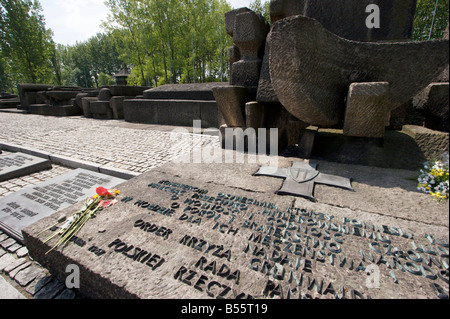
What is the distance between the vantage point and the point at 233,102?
3.61 meters

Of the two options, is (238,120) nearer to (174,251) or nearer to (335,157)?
(335,157)

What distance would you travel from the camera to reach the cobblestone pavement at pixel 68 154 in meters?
1.63

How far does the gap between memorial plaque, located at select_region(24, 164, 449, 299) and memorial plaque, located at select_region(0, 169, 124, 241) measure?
2.12 feet

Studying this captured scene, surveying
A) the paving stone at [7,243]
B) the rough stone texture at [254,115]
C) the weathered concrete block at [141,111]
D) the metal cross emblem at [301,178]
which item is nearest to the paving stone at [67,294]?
the paving stone at [7,243]

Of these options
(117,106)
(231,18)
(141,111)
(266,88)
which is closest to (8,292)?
(266,88)

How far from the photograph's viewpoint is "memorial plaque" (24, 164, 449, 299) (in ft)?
3.82

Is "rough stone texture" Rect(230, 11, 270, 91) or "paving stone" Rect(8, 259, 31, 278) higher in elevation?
"rough stone texture" Rect(230, 11, 270, 91)

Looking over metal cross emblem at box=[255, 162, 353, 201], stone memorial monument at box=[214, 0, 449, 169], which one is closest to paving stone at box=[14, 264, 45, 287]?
metal cross emblem at box=[255, 162, 353, 201]

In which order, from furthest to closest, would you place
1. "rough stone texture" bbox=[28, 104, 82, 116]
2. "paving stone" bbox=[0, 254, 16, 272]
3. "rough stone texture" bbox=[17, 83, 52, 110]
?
"rough stone texture" bbox=[17, 83, 52, 110] < "rough stone texture" bbox=[28, 104, 82, 116] < "paving stone" bbox=[0, 254, 16, 272]

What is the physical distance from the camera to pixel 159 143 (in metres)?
5.27

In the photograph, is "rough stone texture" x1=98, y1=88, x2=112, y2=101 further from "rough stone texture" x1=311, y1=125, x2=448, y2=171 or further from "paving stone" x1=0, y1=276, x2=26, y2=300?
"rough stone texture" x1=311, y1=125, x2=448, y2=171

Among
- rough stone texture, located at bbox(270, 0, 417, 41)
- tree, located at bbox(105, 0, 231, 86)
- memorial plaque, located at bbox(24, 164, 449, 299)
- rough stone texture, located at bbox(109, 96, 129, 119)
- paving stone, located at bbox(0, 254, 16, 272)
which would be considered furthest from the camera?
tree, located at bbox(105, 0, 231, 86)

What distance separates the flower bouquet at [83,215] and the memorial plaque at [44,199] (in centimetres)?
53
